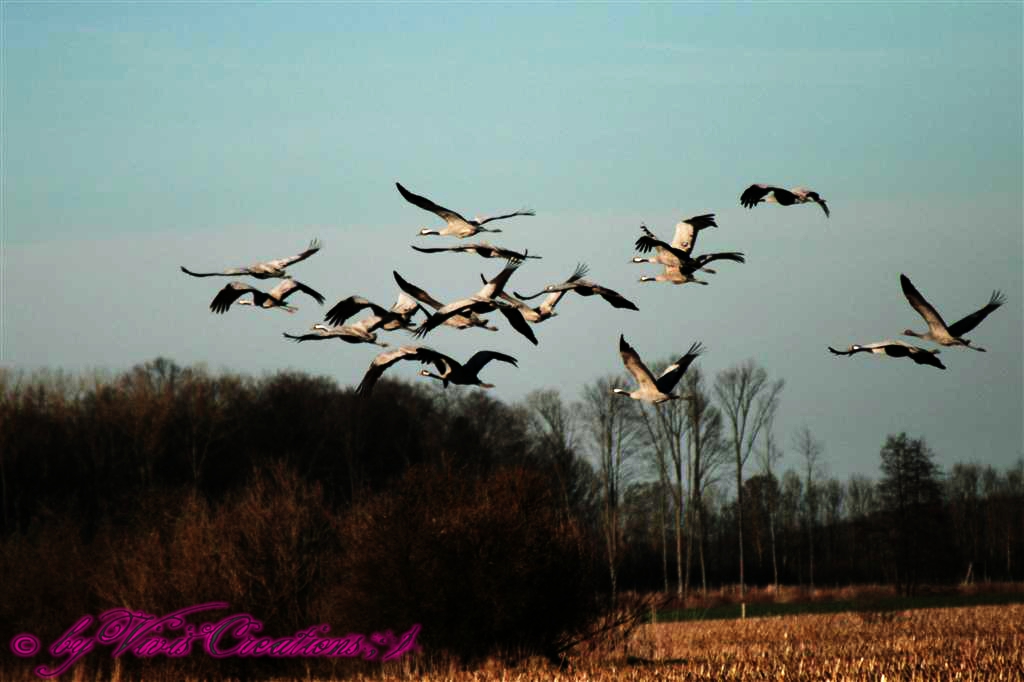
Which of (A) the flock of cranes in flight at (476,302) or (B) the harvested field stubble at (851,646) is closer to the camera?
(A) the flock of cranes in flight at (476,302)

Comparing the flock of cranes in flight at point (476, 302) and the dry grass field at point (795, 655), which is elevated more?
the flock of cranes in flight at point (476, 302)

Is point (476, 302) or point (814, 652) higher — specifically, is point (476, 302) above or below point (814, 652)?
above

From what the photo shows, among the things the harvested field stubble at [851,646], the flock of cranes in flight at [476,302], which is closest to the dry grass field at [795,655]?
the harvested field stubble at [851,646]

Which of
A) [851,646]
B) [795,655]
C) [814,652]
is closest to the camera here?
[795,655]

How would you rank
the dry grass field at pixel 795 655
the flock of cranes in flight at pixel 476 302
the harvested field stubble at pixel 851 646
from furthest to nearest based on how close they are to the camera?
1. the dry grass field at pixel 795 655
2. the harvested field stubble at pixel 851 646
3. the flock of cranes in flight at pixel 476 302

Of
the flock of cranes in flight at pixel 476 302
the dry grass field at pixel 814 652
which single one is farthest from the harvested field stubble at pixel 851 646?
the flock of cranes in flight at pixel 476 302

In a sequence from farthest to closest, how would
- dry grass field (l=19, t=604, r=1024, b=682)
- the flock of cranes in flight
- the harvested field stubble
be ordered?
dry grass field (l=19, t=604, r=1024, b=682), the harvested field stubble, the flock of cranes in flight

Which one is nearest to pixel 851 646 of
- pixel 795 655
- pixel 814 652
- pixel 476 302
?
pixel 814 652

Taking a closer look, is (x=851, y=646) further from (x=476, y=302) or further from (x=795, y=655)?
(x=476, y=302)

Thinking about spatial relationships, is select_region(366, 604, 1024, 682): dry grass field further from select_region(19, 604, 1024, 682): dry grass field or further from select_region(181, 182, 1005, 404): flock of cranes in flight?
select_region(181, 182, 1005, 404): flock of cranes in flight

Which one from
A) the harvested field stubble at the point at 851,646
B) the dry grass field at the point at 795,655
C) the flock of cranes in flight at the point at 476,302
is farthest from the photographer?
the dry grass field at the point at 795,655

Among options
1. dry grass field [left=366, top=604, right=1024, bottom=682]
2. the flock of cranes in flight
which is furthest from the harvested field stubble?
the flock of cranes in flight

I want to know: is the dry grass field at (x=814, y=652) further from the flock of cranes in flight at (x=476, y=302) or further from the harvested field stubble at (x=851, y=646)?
the flock of cranes in flight at (x=476, y=302)

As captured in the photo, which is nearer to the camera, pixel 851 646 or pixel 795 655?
pixel 795 655
